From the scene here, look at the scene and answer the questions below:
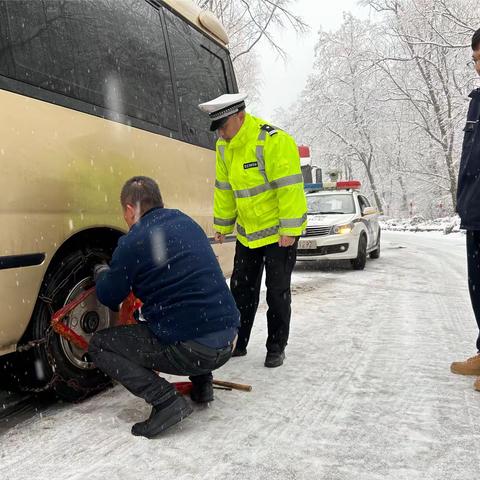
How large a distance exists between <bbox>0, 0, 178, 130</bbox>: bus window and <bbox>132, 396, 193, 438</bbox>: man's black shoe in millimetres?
1508

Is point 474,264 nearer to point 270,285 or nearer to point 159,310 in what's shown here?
point 270,285

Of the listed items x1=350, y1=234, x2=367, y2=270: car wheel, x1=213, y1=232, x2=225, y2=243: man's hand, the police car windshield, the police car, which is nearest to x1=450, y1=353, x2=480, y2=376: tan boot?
x1=213, y1=232, x2=225, y2=243: man's hand

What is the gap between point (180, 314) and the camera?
2.24 meters

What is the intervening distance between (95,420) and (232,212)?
1.63 metres

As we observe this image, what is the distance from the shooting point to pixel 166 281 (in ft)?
7.32

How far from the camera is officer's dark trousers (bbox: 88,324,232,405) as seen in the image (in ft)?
7.29

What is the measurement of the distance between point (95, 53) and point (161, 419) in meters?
1.84

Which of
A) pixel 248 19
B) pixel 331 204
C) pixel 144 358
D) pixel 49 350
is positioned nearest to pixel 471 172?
pixel 144 358

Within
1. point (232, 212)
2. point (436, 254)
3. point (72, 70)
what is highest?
point (72, 70)

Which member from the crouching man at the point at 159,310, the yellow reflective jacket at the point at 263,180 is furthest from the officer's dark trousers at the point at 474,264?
the crouching man at the point at 159,310

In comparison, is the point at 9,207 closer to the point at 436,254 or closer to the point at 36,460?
the point at 36,460

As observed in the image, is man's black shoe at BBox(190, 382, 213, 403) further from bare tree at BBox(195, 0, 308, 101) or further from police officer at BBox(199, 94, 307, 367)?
bare tree at BBox(195, 0, 308, 101)

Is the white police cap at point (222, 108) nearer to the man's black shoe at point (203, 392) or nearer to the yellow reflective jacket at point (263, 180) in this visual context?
the yellow reflective jacket at point (263, 180)

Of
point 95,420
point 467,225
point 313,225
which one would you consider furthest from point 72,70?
point 313,225
